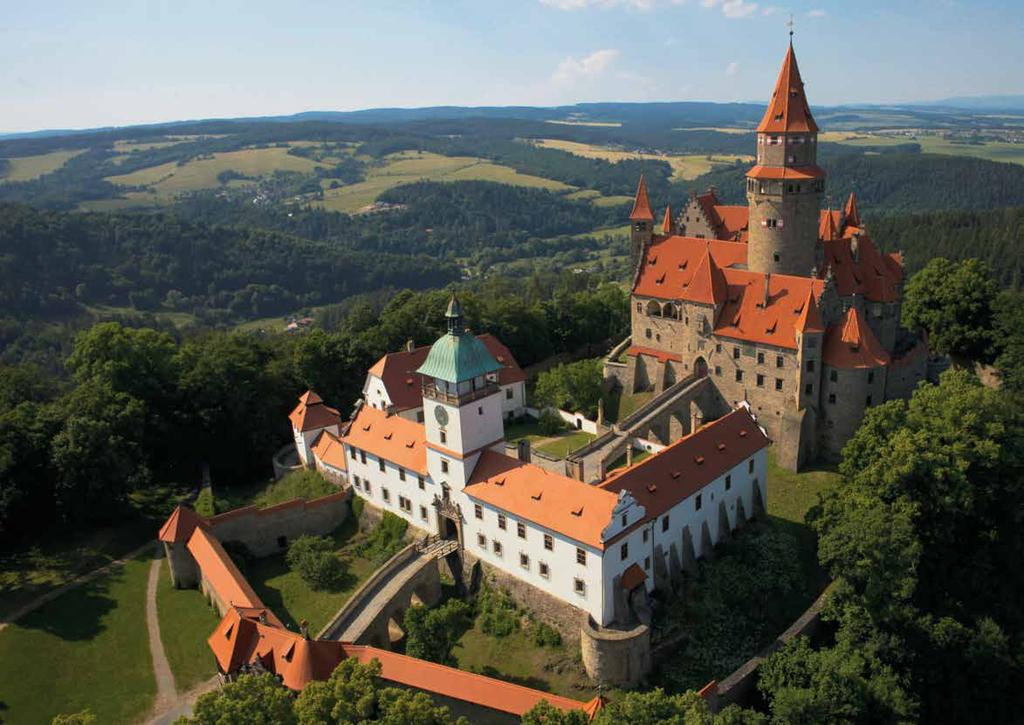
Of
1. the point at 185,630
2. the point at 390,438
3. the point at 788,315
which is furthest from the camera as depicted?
the point at 788,315

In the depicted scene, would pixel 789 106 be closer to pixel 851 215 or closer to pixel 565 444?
pixel 851 215

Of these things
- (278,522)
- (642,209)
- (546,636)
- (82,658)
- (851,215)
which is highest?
(642,209)

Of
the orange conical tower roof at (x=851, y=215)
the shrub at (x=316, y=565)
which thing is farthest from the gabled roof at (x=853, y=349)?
the shrub at (x=316, y=565)

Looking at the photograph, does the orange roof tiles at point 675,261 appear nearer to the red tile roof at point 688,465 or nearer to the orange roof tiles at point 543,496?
the red tile roof at point 688,465

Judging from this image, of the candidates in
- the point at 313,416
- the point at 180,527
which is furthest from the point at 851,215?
the point at 180,527

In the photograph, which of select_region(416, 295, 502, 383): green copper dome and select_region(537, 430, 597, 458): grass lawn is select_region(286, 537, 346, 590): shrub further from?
select_region(537, 430, 597, 458): grass lawn

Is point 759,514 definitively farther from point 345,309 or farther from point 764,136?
point 345,309
